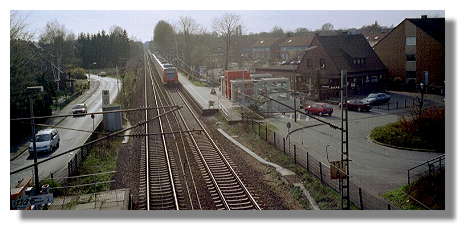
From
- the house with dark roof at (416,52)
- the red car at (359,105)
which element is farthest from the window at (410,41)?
the red car at (359,105)

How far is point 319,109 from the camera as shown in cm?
952

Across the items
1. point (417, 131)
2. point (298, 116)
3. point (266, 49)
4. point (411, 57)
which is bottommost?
point (417, 131)

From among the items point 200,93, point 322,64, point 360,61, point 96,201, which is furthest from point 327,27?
point 96,201

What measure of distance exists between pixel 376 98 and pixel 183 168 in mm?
4310

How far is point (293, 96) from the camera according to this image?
9.97 metres

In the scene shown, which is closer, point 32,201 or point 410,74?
point 32,201

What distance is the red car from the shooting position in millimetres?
9398

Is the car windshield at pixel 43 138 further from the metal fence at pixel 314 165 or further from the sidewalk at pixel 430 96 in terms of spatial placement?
the sidewalk at pixel 430 96

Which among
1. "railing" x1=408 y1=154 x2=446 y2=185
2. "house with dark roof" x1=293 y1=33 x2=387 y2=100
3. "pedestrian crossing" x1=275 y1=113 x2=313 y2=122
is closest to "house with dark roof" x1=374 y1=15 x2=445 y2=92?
"house with dark roof" x1=293 y1=33 x2=387 y2=100

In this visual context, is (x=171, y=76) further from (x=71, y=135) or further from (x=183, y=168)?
(x=183, y=168)

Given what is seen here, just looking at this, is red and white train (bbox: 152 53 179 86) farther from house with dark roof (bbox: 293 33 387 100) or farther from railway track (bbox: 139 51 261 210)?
house with dark roof (bbox: 293 33 387 100)

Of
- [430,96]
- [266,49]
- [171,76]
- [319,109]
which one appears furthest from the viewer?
[171,76]

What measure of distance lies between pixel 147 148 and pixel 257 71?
10.1 ft

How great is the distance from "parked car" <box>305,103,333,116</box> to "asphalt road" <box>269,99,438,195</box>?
0.47 feet
